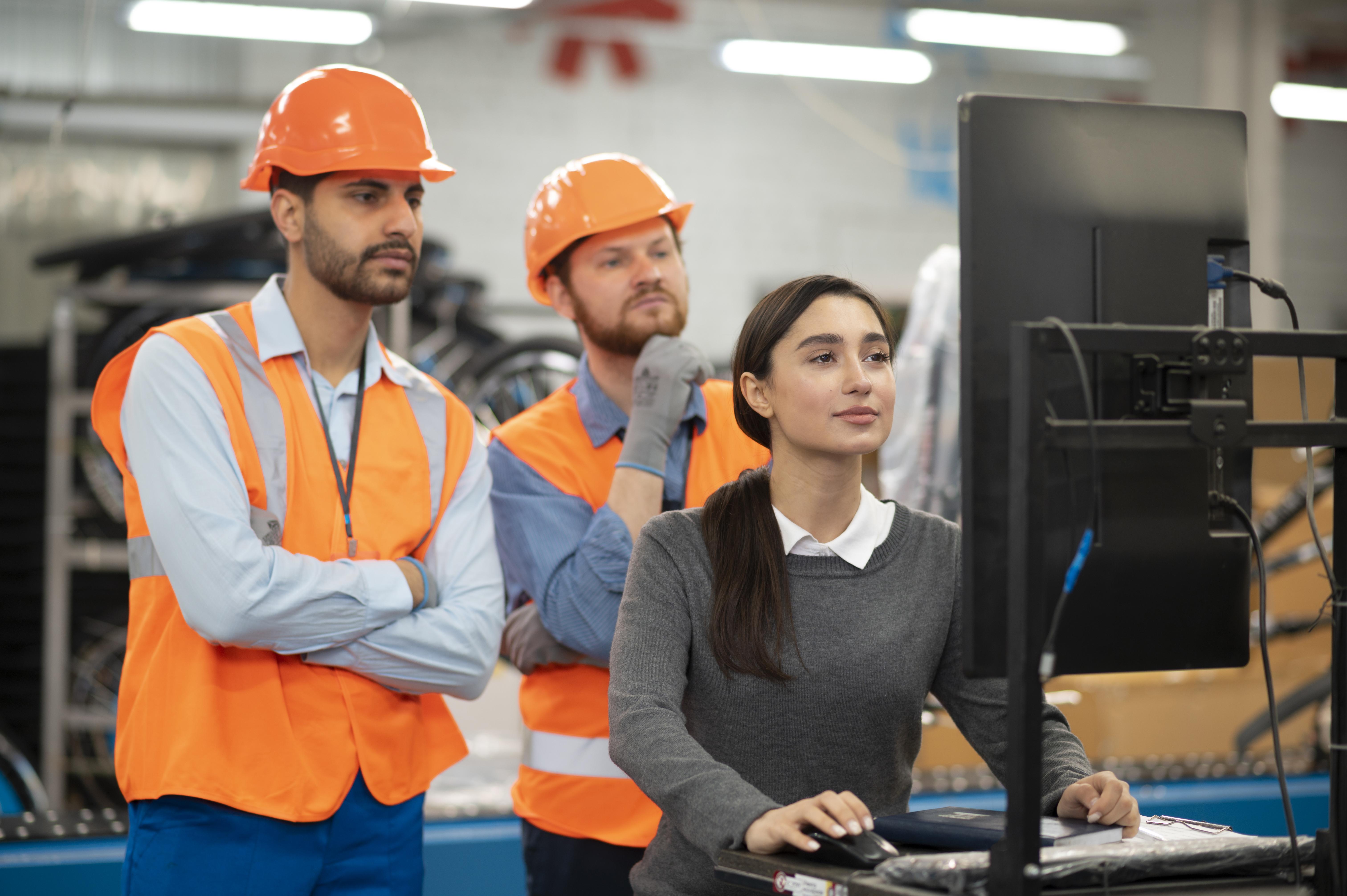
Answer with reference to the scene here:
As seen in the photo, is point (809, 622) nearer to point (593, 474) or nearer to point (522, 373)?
point (593, 474)

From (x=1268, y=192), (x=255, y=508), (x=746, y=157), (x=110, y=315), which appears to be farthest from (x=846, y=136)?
(x=255, y=508)

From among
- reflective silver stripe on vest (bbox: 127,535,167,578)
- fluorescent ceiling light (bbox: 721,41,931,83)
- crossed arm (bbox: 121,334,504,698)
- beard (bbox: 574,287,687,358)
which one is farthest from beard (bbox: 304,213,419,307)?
fluorescent ceiling light (bbox: 721,41,931,83)

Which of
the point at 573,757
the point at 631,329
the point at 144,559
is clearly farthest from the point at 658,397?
the point at 144,559

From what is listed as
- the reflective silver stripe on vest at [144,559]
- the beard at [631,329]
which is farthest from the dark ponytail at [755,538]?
the reflective silver stripe on vest at [144,559]

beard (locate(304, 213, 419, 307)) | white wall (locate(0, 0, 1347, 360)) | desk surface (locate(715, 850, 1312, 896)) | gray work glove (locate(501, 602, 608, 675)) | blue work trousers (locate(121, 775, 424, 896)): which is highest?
white wall (locate(0, 0, 1347, 360))

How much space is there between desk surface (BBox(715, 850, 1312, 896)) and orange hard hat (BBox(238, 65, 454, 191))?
3.97ft

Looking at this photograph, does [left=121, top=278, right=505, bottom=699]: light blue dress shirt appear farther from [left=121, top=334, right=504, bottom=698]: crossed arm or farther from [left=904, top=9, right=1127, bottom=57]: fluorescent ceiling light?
[left=904, top=9, right=1127, bottom=57]: fluorescent ceiling light

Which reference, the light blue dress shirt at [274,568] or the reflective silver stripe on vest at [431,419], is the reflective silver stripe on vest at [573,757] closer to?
the light blue dress shirt at [274,568]

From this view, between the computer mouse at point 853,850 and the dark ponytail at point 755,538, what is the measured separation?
305 mm

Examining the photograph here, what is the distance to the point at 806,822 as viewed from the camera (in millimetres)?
1217

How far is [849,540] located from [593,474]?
640mm

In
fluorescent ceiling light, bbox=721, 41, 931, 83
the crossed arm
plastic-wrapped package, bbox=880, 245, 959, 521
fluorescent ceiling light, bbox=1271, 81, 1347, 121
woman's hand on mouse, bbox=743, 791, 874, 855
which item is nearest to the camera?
woman's hand on mouse, bbox=743, 791, 874, 855

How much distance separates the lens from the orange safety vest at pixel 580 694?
6.39 feet

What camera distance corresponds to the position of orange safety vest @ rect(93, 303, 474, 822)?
1692 millimetres
